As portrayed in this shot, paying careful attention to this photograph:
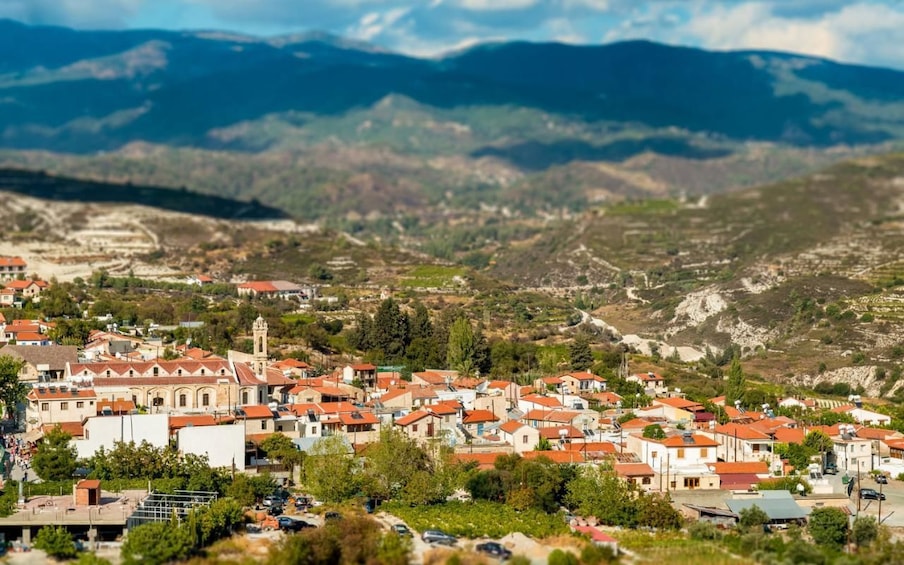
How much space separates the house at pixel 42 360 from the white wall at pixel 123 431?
8.84 m

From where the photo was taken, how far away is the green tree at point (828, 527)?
37.9 meters

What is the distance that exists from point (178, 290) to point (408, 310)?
17034mm

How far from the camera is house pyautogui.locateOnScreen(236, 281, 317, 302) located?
8440 centimetres

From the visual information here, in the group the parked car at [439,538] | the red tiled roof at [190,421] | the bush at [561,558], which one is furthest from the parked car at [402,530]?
the red tiled roof at [190,421]

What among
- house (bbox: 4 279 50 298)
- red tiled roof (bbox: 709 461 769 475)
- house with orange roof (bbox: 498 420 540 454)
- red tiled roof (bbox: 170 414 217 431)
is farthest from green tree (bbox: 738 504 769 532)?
house (bbox: 4 279 50 298)

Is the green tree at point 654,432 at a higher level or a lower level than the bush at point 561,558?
higher

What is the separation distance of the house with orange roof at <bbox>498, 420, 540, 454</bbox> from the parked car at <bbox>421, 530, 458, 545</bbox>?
1109 centimetres

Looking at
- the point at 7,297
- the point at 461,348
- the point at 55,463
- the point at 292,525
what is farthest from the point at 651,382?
the point at 7,297

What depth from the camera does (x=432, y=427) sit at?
4909 cm

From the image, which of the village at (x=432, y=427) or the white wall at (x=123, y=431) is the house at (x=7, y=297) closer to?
the village at (x=432, y=427)

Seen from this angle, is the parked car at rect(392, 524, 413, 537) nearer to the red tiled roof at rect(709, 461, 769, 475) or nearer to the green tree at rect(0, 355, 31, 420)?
the red tiled roof at rect(709, 461, 769, 475)

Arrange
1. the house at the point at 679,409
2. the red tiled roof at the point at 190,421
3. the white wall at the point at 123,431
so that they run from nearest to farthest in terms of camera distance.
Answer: the white wall at the point at 123,431 < the red tiled roof at the point at 190,421 < the house at the point at 679,409

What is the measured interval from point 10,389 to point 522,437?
59.4ft

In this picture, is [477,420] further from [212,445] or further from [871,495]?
[871,495]
